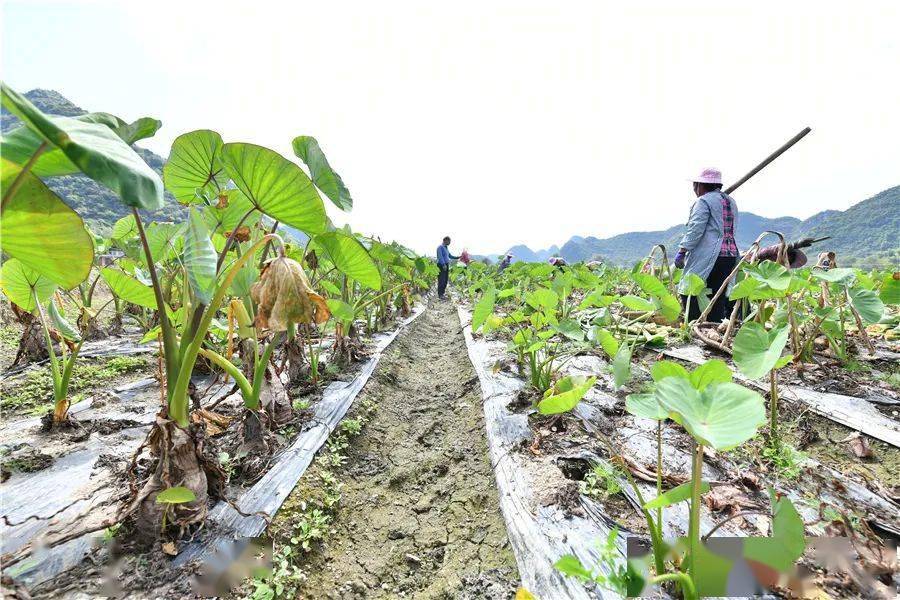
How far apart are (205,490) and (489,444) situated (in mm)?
1144

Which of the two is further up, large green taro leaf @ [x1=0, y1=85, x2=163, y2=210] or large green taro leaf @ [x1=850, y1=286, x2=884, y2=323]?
large green taro leaf @ [x1=0, y1=85, x2=163, y2=210]

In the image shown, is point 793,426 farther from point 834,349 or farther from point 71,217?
point 71,217

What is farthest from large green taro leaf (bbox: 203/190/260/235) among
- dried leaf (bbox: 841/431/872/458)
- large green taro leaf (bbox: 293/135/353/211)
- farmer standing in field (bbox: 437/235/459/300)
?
farmer standing in field (bbox: 437/235/459/300)

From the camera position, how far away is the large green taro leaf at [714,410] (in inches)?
24.9

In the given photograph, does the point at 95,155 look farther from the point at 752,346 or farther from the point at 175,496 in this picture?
the point at 752,346

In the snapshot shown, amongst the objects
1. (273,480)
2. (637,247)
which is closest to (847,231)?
(637,247)

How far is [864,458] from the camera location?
1460 mm

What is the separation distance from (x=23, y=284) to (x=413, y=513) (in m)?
1.90

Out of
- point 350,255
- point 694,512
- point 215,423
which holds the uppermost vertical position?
point 350,255

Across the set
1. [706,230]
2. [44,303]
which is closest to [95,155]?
[44,303]

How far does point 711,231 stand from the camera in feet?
11.1

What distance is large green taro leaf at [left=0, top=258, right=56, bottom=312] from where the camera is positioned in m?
1.53

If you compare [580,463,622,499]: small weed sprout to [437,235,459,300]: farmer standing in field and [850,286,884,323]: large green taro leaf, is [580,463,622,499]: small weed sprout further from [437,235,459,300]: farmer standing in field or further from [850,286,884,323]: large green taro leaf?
[437,235,459,300]: farmer standing in field

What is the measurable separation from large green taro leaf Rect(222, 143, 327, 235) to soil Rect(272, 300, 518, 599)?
40.6 inches
